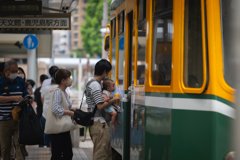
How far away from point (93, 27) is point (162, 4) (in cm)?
5267

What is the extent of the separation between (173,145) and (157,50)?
3.31 feet

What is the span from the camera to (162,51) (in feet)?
12.8

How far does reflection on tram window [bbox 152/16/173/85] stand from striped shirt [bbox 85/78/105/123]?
964 mm

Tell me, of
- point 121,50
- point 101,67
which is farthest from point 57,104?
point 121,50

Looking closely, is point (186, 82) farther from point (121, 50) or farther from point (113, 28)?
point (113, 28)

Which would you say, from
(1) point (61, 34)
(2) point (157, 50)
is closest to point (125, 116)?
(2) point (157, 50)

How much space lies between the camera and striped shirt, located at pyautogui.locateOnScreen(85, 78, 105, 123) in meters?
4.77

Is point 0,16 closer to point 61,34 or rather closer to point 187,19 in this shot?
point 187,19

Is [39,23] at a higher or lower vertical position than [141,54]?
higher

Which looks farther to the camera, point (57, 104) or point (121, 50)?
point (121, 50)

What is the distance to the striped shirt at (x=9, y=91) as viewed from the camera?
5949 mm

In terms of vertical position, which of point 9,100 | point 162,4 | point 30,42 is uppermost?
point 30,42

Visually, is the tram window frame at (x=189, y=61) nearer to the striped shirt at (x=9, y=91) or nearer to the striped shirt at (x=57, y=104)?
the striped shirt at (x=57, y=104)

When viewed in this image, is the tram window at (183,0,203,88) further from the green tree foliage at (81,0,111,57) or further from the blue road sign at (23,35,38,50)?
the green tree foliage at (81,0,111,57)
